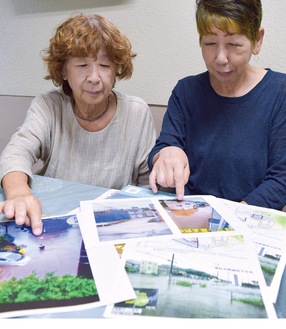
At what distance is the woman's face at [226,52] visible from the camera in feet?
2.86

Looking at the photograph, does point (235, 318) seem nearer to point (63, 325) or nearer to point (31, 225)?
point (63, 325)

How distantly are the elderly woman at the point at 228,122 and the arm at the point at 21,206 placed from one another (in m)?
0.28

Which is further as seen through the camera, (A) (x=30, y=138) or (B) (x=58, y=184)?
(A) (x=30, y=138)

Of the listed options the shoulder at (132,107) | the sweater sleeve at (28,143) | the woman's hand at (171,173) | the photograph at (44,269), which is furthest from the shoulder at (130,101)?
the photograph at (44,269)

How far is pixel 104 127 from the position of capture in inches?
Result: 45.6

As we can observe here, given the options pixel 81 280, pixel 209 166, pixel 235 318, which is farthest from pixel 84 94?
pixel 235 318

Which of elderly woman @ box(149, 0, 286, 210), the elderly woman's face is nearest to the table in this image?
elderly woman @ box(149, 0, 286, 210)

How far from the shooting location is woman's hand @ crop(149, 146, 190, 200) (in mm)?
796

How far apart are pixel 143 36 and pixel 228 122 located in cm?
85

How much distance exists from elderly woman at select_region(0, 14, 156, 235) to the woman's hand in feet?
0.99

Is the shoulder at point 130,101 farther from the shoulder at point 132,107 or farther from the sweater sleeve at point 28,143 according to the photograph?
the sweater sleeve at point 28,143

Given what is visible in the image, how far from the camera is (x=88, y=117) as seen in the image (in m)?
1.16

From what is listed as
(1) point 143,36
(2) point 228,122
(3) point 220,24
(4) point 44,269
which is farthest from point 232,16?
(1) point 143,36

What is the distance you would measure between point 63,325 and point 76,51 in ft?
2.66
